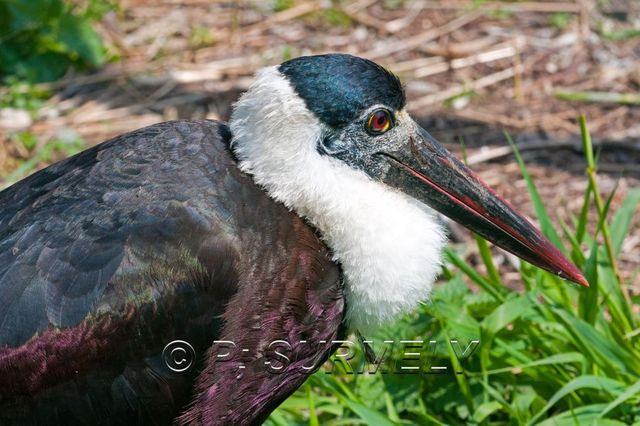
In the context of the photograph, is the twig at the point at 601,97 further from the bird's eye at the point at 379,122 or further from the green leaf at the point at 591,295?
the bird's eye at the point at 379,122

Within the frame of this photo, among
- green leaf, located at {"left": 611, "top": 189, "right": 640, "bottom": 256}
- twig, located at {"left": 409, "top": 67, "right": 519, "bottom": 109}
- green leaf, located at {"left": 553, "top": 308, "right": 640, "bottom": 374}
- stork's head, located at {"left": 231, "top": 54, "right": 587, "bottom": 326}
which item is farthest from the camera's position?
twig, located at {"left": 409, "top": 67, "right": 519, "bottom": 109}

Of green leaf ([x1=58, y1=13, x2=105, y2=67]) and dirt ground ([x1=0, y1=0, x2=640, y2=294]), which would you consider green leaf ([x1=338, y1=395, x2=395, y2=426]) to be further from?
green leaf ([x1=58, y1=13, x2=105, y2=67])

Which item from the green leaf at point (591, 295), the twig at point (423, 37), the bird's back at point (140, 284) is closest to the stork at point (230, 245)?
the bird's back at point (140, 284)

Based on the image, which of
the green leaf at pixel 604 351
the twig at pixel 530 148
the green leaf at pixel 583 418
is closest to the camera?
the green leaf at pixel 583 418

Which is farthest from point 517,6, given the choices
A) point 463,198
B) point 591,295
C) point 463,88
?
point 463,198

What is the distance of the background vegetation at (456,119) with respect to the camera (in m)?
3.72

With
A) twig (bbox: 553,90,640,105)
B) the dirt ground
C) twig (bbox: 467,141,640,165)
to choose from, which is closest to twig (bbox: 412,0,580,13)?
the dirt ground

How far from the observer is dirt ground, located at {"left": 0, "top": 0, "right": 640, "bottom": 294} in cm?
564

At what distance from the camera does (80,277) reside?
3072 mm

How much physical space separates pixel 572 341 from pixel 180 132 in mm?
1596

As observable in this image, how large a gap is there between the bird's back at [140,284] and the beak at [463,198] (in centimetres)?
42

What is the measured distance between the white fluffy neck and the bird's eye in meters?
0.15

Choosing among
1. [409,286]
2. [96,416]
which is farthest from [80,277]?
[409,286]

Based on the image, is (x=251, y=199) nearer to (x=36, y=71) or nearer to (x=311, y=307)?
(x=311, y=307)
